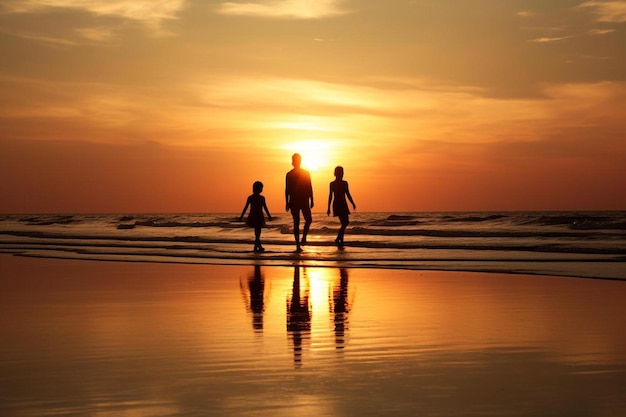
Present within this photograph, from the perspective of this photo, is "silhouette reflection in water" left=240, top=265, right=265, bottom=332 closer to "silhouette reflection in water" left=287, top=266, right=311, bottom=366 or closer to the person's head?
"silhouette reflection in water" left=287, top=266, right=311, bottom=366

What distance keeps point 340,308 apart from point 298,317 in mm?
912

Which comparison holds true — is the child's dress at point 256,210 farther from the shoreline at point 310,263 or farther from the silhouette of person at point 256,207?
the shoreline at point 310,263

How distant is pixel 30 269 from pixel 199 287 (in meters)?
5.70

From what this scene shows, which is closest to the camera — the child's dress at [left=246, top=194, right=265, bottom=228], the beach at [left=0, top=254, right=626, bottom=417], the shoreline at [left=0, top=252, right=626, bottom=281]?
the beach at [left=0, top=254, right=626, bottom=417]

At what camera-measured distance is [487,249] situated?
73.7 feet

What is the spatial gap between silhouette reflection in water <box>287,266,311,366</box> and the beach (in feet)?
0.08

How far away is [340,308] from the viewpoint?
9383 millimetres

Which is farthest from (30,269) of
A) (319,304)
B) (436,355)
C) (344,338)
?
(436,355)

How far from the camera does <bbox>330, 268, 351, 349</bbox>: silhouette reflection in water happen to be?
7184mm

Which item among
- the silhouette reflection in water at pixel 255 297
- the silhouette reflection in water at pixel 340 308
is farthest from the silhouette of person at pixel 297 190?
the silhouette reflection in water at pixel 340 308

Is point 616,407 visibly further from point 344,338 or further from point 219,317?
point 219,317

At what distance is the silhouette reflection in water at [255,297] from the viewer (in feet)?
27.4

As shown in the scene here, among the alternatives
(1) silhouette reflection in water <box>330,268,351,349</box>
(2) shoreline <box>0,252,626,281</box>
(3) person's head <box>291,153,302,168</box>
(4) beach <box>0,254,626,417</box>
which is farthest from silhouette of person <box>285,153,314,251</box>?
(4) beach <box>0,254,626,417</box>

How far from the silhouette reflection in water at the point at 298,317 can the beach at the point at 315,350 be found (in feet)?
0.08
